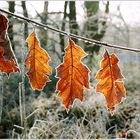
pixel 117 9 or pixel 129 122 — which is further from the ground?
pixel 117 9

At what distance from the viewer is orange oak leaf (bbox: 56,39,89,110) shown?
47 cm

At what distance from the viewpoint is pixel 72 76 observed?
48 cm

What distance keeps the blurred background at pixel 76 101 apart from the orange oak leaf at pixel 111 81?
151 cm

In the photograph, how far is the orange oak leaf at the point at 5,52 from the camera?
1.39 ft

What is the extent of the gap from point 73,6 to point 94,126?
3.32 metres

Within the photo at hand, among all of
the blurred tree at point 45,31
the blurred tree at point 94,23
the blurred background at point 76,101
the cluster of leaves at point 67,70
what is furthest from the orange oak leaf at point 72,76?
the blurred tree at point 94,23

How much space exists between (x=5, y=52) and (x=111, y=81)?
0.50 ft

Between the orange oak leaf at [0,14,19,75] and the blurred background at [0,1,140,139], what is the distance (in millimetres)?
1562

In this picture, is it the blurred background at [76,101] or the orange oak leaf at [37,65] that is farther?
the blurred background at [76,101]

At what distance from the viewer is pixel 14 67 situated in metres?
0.44

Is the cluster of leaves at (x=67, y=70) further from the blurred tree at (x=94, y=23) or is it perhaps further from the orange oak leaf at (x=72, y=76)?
the blurred tree at (x=94, y=23)

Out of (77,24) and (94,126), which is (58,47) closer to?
(77,24)

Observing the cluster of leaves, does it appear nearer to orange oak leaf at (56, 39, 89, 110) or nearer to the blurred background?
orange oak leaf at (56, 39, 89, 110)

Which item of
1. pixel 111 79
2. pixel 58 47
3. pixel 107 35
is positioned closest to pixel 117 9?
pixel 107 35
